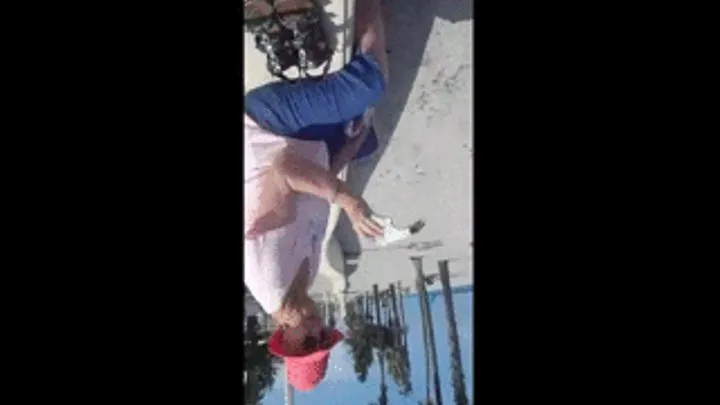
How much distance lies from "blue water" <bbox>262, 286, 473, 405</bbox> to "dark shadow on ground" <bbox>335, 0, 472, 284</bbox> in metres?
0.14

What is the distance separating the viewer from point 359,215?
49.9 inches

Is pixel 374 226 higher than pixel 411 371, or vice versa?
pixel 374 226

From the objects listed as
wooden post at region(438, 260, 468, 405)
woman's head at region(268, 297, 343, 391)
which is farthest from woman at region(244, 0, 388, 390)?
wooden post at region(438, 260, 468, 405)

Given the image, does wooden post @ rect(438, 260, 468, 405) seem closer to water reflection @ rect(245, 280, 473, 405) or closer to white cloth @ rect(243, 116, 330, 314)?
water reflection @ rect(245, 280, 473, 405)

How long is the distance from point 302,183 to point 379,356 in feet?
1.00

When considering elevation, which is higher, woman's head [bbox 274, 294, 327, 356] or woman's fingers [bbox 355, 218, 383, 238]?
woman's fingers [bbox 355, 218, 383, 238]

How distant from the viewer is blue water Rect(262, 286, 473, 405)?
1.25m

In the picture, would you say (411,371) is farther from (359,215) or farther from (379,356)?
(359,215)

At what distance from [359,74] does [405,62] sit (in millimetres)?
76

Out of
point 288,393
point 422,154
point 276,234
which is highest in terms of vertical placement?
point 422,154

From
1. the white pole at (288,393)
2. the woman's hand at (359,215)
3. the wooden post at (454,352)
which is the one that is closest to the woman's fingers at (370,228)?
the woman's hand at (359,215)

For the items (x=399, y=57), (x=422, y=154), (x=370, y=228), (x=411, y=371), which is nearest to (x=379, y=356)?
(x=411, y=371)
